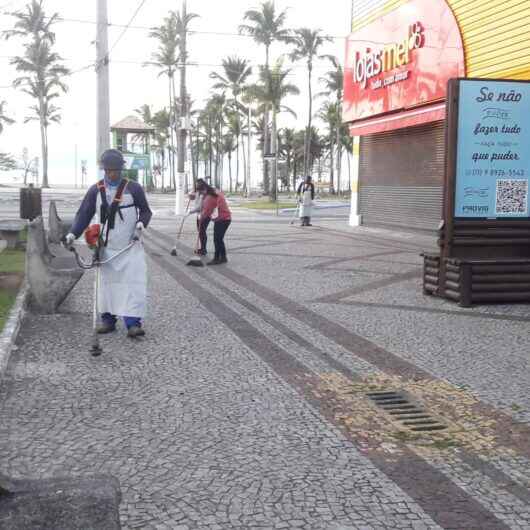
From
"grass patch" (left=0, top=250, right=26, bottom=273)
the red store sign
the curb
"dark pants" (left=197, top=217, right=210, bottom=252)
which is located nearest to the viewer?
the curb

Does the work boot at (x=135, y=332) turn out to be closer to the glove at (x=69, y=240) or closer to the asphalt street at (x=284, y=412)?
the asphalt street at (x=284, y=412)

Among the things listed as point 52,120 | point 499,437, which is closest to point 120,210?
point 499,437

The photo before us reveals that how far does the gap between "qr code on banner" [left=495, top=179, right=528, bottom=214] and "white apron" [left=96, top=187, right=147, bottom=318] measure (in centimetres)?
489

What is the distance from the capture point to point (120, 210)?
660 centimetres

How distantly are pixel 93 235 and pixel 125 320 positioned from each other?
0.85 meters

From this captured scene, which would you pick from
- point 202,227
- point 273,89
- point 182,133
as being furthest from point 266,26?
point 202,227

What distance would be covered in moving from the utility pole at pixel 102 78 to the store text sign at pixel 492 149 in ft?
31.9

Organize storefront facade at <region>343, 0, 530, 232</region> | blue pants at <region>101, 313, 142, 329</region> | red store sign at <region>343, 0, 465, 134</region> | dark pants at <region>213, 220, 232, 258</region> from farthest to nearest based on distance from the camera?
red store sign at <region>343, 0, 465, 134</region> → storefront facade at <region>343, 0, 530, 232</region> → dark pants at <region>213, 220, 232, 258</region> → blue pants at <region>101, 313, 142, 329</region>

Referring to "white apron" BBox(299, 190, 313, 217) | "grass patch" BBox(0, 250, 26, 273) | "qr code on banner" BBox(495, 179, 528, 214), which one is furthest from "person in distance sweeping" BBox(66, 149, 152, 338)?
"white apron" BBox(299, 190, 313, 217)

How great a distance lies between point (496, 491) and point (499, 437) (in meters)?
0.80

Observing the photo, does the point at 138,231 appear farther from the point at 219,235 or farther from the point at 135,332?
the point at 219,235

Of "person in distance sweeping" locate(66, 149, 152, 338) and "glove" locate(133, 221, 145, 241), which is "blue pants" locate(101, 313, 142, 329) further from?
"glove" locate(133, 221, 145, 241)

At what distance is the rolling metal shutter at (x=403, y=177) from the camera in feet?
60.6

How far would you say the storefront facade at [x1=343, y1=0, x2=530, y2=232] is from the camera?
1535cm
